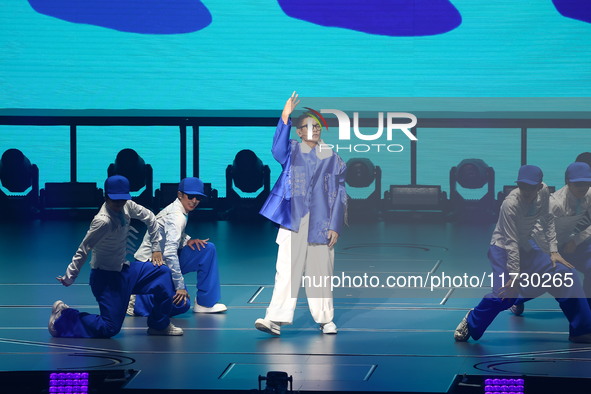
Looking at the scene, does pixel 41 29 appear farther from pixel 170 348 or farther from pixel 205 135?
pixel 170 348

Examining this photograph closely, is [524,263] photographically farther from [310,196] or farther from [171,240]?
[171,240]

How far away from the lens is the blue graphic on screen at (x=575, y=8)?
18047mm

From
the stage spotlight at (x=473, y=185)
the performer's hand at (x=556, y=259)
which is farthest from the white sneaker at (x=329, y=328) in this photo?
the stage spotlight at (x=473, y=185)

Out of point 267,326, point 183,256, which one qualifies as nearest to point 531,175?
point 267,326

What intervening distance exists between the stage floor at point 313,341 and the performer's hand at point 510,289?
0.36 meters

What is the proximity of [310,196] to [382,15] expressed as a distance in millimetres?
11047

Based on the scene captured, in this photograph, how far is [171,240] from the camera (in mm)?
8219

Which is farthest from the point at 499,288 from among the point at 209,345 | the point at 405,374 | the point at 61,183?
the point at 61,183

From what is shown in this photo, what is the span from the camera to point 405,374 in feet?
20.9

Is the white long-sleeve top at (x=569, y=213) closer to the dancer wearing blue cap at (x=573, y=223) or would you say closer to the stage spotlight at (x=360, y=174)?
the dancer wearing blue cap at (x=573, y=223)

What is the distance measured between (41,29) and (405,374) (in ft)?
45.8

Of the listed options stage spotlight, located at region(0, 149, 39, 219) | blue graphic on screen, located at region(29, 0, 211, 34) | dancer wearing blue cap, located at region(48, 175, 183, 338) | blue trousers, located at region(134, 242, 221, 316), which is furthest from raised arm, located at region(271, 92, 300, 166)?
stage spotlight, located at region(0, 149, 39, 219)

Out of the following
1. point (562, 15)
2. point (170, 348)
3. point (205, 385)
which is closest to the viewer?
point (205, 385)

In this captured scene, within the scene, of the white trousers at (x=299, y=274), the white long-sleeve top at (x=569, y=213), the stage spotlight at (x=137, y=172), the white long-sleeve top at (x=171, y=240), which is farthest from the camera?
the stage spotlight at (x=137, y=172)
